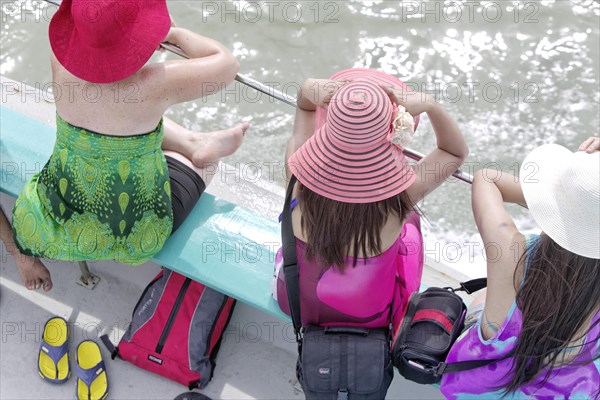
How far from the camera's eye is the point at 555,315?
1406 millimetres

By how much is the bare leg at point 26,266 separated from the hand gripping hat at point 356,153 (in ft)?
3.44

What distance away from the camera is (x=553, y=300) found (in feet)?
4.58

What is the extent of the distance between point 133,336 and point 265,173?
1.52 m

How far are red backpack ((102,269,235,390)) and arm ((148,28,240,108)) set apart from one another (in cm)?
66

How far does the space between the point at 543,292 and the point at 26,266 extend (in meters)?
1.55

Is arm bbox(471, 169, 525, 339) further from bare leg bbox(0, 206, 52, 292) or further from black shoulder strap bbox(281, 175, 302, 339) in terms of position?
bare leg bbox(0, 206, 52, 292)

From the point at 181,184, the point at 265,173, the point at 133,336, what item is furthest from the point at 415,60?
the point at 133,336

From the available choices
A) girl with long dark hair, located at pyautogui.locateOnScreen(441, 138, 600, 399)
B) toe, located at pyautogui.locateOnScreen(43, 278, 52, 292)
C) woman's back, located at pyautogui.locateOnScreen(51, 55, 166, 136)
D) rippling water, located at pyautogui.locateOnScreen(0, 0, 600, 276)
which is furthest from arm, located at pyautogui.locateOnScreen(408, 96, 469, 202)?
rippling water, located at pyautogui.locateOnScreen(0, 0, 600, 276)

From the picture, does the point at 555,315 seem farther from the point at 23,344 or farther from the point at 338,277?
the point at 23,344

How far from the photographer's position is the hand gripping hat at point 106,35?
59.9 inches

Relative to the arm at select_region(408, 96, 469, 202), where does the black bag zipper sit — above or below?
below

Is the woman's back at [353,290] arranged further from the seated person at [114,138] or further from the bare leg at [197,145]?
the bare leg at [197,145]

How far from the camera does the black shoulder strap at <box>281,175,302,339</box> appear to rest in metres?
1.66

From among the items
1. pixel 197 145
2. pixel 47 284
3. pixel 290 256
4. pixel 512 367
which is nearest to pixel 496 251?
pixel 512 367
